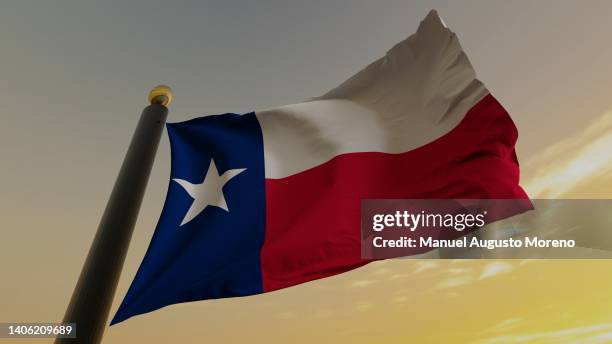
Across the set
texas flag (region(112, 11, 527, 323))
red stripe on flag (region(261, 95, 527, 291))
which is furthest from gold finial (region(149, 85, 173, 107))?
red stripe on flag (region(261, 95, 527, 291))

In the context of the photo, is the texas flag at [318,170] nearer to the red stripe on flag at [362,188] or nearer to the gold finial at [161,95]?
the red stripe on flag at [362,188]

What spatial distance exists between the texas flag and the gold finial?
0.37 m

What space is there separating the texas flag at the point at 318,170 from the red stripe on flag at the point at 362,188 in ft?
0.04

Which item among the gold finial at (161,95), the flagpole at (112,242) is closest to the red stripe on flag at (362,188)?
the flagpole at (112,242)

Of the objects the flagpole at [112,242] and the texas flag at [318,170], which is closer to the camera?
the flagpole at [112,242]

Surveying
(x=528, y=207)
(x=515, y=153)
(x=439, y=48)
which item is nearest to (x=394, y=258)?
(x=528, y=207)

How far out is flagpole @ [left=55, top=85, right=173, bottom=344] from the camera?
118 inches

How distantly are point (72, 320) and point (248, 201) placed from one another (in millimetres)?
2347

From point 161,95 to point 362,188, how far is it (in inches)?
106

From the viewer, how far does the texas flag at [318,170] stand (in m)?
4.22

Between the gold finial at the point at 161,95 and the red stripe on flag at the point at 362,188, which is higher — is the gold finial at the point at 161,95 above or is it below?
above

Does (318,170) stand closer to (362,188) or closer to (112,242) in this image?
(362,188)

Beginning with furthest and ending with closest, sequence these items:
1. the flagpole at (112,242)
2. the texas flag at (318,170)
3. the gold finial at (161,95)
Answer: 1. the gold finial at (161,95)
2. the texas flag at (318,170)
3. the flagpole at (112,242)

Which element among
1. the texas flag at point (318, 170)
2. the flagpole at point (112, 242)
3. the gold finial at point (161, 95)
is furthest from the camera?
the gold finial at point (161, 95)
